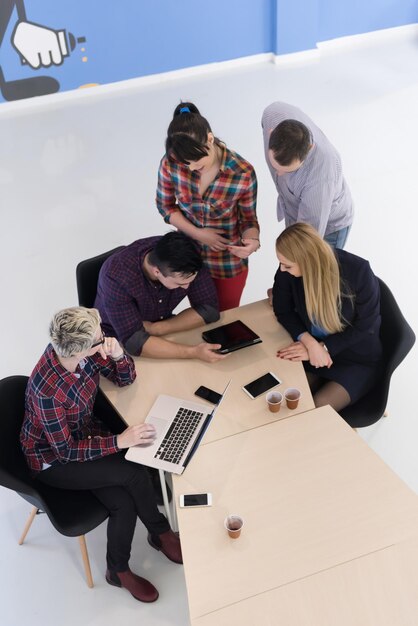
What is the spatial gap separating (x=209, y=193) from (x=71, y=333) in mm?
1147

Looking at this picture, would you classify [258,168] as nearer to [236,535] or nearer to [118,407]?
[118,407]

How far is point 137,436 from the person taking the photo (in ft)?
8.23

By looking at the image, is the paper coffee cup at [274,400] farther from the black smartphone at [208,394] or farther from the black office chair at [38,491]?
the black office chair at [38,491]

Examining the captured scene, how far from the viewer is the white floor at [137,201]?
2.89 m

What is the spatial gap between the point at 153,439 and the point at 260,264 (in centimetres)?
243

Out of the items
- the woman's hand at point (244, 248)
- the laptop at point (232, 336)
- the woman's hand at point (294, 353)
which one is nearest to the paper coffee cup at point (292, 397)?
the woman's hand at point (294, 353)

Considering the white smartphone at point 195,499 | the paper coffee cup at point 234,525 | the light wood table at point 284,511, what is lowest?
the light wood table at point 284,511

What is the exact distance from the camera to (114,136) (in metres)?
6.32

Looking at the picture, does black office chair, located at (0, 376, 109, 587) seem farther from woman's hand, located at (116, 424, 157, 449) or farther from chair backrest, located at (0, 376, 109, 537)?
woman's hand, located at (116, 424, 157, 449)

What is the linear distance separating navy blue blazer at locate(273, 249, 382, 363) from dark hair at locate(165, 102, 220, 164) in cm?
71

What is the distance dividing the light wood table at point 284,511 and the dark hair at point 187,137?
1.27 meters

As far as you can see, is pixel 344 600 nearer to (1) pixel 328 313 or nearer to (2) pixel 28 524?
(1) pixel 328 313

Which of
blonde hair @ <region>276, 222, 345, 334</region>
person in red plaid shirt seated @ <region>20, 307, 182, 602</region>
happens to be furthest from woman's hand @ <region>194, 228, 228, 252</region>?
person in red plaid shirt seated @ <region>20, 307, 182, 602</region>

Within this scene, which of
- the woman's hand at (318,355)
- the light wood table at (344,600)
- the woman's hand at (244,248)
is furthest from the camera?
the woman's hand at (244,248)
